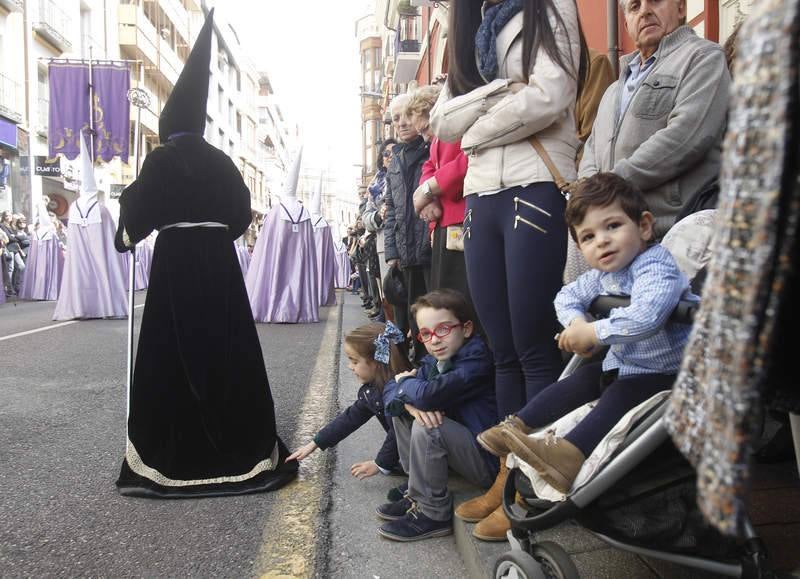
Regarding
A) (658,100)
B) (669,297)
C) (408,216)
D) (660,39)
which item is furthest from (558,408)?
(408,216)

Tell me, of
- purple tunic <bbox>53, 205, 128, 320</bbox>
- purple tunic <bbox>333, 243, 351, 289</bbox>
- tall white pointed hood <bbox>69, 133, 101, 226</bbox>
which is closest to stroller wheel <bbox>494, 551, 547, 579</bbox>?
purple tunic <bbox>53, 205, 128, 320</bbox>

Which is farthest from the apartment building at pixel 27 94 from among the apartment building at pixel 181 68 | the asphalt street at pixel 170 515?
the asphalt street at pixel 170 515

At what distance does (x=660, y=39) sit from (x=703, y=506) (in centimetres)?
226

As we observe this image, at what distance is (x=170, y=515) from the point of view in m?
2.61

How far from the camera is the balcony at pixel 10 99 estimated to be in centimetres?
2129

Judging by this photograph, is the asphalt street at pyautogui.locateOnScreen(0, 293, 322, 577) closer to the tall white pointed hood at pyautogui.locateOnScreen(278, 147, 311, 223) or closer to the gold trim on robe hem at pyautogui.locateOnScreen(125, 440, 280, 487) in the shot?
the gold trim on robe hem at pyautogui.locateOnScreen(125, 440, 280, 487)

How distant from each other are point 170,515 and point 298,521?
0.49 m

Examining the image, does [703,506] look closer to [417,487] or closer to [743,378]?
[743,378]

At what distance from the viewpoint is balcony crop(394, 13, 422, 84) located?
20.3 m

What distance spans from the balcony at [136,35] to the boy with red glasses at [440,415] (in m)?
32.2

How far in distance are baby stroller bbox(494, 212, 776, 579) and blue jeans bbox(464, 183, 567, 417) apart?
26.3 inches

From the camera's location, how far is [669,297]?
1555 mm

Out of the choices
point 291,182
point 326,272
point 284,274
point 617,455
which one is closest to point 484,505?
point 617,455

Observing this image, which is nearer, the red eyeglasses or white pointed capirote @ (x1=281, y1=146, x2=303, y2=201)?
the red eyeglasses
